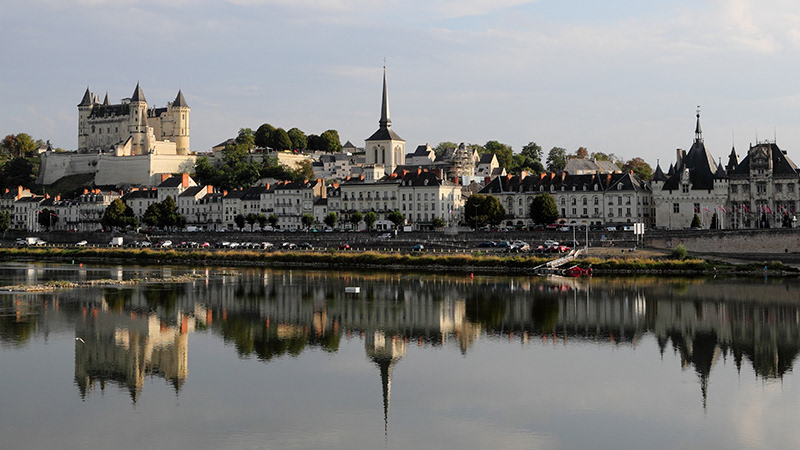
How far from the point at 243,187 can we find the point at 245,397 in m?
74.5

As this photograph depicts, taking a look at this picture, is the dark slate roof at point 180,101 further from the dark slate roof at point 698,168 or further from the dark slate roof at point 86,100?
the dark slate roof at point 698,168

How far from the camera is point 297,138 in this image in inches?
4405

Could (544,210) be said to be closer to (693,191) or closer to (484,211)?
(484,211)

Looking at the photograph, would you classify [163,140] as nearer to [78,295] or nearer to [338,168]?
[338,168]

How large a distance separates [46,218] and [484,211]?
158ft

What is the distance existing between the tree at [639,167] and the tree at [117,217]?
50195 millimetres

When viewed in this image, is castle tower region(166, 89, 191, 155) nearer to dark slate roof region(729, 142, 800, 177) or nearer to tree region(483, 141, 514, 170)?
tree region(483, 141, 514, 170)

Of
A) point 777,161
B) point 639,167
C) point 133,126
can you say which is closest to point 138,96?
point 133,126

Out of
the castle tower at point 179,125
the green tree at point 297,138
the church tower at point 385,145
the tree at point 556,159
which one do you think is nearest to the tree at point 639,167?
the tree at point 556,159

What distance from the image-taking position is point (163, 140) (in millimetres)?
111688

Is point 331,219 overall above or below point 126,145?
below

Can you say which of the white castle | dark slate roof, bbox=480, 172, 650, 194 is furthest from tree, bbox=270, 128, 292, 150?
dark slate roof, bbox=480, 172, 650, 194

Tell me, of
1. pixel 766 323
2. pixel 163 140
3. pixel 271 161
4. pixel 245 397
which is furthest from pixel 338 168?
pixel 245 397

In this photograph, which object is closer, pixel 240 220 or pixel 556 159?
pixel 240 220
